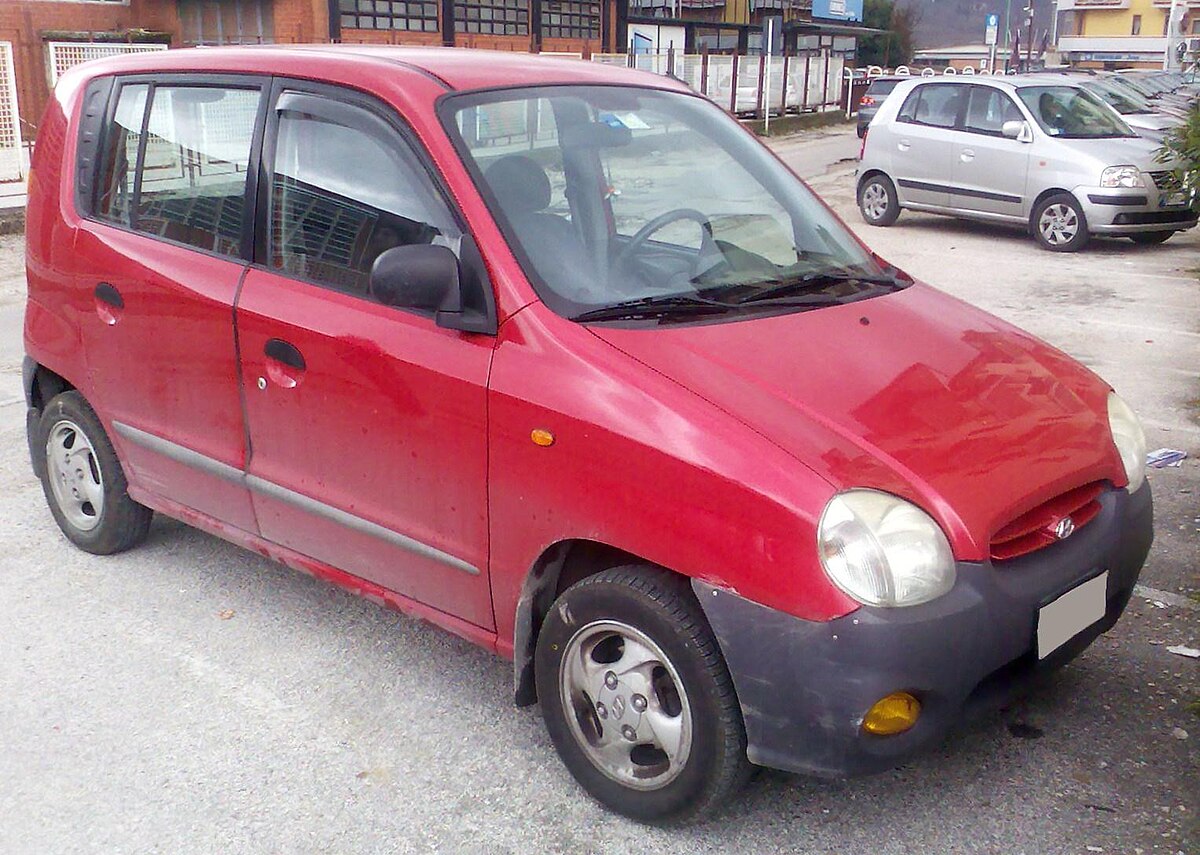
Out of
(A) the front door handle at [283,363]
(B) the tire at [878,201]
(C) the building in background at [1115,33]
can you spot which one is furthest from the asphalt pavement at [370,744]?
(C) the building in background at [1115,33]

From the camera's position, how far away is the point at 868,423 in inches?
113

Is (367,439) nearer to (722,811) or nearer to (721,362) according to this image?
(721,362)

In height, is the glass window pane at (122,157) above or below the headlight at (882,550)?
above

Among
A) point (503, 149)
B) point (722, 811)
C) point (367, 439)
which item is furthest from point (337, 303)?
point (722, 811)

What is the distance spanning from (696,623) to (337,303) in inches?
55.7

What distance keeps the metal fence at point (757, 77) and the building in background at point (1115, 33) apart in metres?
62.0

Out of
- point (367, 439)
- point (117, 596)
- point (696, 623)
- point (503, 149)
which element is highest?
point (503, 149)

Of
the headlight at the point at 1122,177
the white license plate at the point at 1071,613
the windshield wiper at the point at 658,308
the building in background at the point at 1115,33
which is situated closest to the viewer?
the white license plate at the point at 1071,613

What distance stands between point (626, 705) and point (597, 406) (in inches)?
28.7

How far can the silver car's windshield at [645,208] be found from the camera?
10.6 feet

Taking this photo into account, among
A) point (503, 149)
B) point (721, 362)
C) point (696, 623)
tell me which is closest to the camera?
point (696, 623)

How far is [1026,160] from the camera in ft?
42.5

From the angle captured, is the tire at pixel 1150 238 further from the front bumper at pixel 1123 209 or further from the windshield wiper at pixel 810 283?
the windshield wiper at pixel 810 283

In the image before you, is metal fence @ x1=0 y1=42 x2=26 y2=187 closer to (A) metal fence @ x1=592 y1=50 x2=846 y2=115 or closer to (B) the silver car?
(B) the silver car
